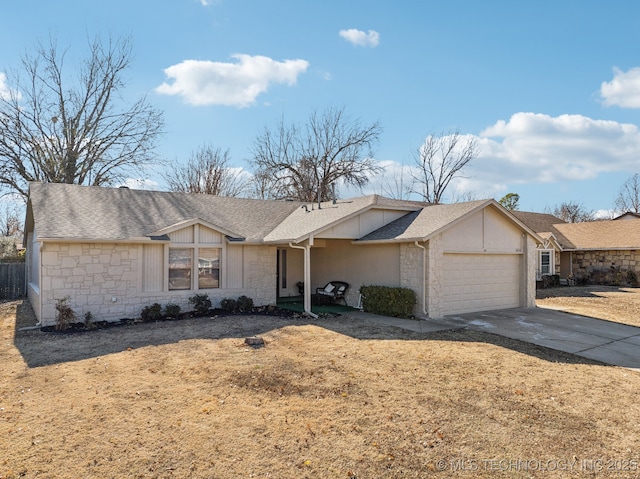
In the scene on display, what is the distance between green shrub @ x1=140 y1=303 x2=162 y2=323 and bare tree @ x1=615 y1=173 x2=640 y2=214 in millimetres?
50962

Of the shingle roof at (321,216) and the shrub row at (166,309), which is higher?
the shingle roof at (321,216)

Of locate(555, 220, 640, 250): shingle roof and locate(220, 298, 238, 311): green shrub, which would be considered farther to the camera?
locate(555, 220, 640, 250): shingle roof

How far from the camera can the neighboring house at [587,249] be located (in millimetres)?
23391

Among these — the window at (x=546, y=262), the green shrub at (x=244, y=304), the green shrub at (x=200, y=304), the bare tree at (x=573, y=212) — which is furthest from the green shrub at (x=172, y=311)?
the bare tree at (x=573, y=212)

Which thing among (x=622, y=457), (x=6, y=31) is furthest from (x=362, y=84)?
(x=622, y=457)

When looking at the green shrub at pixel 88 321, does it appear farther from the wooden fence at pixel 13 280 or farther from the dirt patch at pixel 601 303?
the dirt patch at pixel 601 303

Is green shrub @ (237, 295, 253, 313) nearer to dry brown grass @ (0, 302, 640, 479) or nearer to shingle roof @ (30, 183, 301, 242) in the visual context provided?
shingle roof @ (30, 183, 301, 242)

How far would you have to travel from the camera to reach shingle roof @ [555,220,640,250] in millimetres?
23312

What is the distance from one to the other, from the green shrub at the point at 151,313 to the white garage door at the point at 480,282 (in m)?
8.34

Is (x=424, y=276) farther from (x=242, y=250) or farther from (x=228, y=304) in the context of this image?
(x=228, y=304)

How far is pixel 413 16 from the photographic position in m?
11.8

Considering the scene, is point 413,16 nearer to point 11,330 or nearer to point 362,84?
point 362,84

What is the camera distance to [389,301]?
12.2 m

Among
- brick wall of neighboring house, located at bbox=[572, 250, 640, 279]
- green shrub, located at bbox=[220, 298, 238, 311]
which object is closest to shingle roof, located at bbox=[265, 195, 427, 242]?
green shrub, located at bbox=[220, 298, 238, 311]
